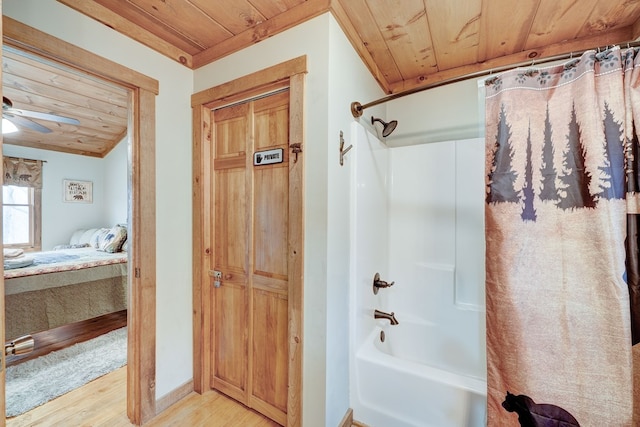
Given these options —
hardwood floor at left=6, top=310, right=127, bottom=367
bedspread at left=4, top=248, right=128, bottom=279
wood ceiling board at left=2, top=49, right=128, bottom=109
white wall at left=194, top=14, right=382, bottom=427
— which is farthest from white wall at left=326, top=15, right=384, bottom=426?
bedspread at left=4, top=248, right=128, bottom=279

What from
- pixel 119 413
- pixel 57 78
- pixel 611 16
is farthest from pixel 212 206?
pixel 611 16

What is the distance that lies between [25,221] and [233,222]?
207 inches

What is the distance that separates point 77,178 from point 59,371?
4.23 metres

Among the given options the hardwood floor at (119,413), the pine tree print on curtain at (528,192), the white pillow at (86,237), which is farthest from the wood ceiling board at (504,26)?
the white pillow at (86,237)

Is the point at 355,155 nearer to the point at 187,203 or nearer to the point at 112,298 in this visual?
the point at 187,203

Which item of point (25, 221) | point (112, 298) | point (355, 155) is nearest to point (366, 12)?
point (355, 155)

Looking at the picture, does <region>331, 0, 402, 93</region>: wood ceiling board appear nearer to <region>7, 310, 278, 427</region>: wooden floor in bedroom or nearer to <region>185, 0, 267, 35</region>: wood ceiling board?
<region>185, 0, 267, 35</region>: wood ceiling board

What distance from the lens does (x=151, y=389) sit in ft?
5.12

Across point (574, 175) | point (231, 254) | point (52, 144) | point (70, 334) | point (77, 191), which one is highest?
point (52, 144)

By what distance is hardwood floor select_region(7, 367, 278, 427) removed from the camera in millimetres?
1536

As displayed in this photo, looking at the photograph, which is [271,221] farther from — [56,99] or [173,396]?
[56,99]

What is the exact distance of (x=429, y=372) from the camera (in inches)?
52.4

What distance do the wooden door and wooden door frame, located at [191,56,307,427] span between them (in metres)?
0.05

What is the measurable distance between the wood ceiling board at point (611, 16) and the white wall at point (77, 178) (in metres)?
6.07
